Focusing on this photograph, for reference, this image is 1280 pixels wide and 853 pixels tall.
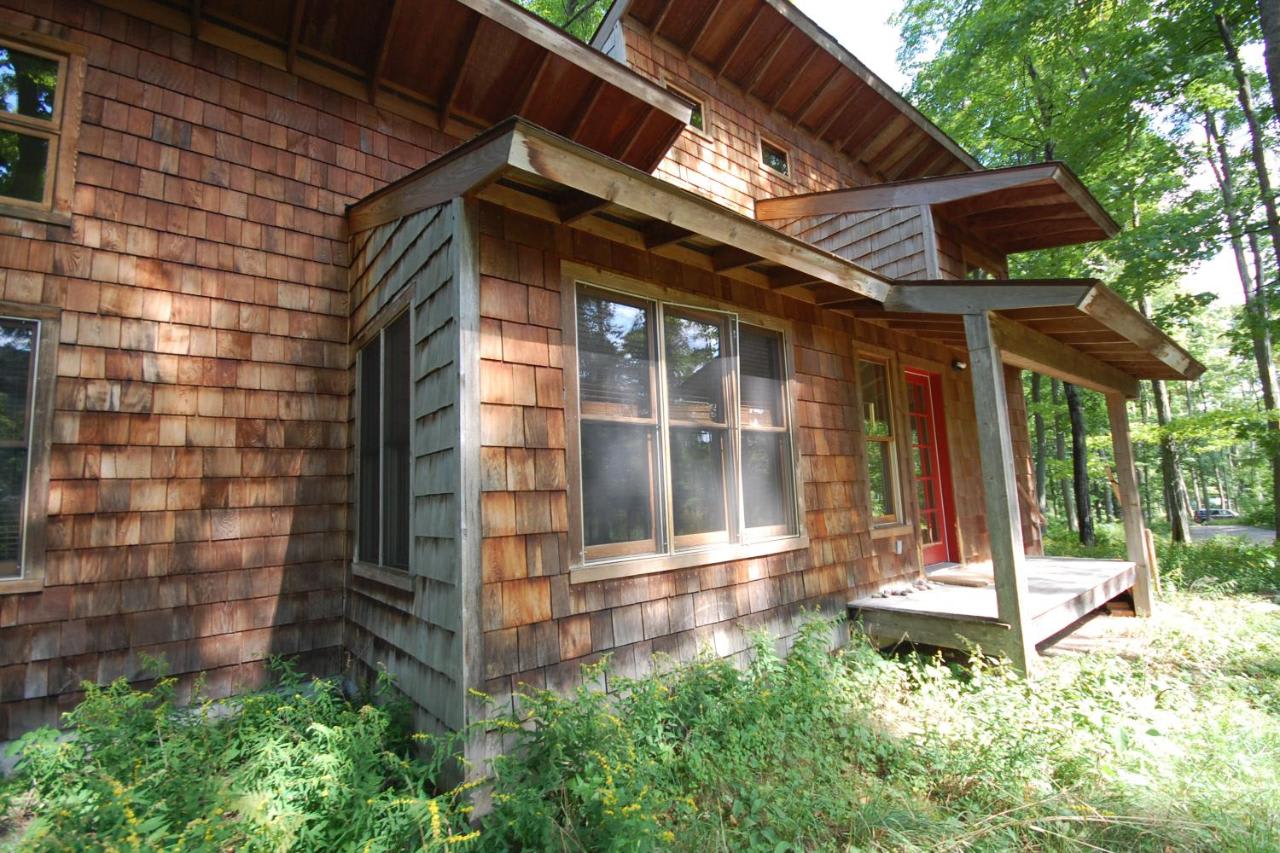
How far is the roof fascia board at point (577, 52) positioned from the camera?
4883mm

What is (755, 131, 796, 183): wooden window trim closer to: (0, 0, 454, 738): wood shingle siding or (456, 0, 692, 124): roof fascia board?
(456, 0, 692, 124): roof fascia board

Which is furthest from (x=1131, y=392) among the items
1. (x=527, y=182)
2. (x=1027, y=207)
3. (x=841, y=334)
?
(x=527, y=182)

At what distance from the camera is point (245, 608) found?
411cm

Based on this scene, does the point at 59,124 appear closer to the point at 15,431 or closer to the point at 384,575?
the point at 15,431

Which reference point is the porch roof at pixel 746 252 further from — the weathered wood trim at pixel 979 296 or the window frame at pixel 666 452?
the window frame at pixel 666 452

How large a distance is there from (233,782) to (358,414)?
2.44 metres

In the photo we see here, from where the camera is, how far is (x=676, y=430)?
404 cm

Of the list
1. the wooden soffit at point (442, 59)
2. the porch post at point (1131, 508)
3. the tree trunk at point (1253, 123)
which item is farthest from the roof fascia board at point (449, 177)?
the tree trunk at point (1253, 123)

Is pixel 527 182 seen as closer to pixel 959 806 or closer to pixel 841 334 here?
pixel 841 334

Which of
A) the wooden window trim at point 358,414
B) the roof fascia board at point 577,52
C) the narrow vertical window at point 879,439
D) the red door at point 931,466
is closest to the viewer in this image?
the wooden window trim at point 358,414

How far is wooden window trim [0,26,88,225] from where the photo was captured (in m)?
3.73

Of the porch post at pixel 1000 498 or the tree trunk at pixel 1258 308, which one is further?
the tree trunk at pixel 1258 308

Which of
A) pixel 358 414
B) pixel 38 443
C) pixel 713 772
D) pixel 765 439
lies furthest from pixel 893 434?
pixel 38 443

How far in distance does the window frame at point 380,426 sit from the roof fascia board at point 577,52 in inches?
105
